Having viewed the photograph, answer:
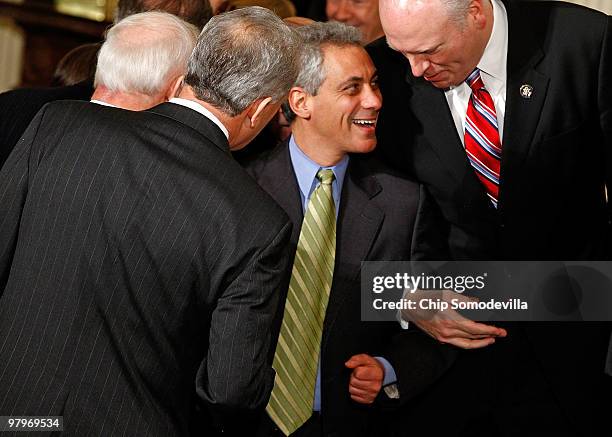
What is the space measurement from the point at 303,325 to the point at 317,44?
907 mm

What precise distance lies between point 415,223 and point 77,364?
120cm

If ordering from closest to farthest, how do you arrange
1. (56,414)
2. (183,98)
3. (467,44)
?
(56,414), (183,98), (467,44)

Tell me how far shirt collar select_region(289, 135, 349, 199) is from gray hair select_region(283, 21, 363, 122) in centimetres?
17

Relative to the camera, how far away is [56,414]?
216 centimetres

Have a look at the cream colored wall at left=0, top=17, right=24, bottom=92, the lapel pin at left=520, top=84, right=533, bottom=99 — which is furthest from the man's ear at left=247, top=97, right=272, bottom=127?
the cream colored wall at left=0, top=17, right=24, bottom=92

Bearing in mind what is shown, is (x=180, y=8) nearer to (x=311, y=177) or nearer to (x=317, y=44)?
(x=317, y=44)

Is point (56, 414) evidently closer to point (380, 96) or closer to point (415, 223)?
point (415, 223)

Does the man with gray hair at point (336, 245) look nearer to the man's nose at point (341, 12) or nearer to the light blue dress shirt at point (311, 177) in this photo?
the light blue dress shirt at point (311, 177)

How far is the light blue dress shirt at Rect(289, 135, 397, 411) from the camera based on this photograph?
2.93 metres

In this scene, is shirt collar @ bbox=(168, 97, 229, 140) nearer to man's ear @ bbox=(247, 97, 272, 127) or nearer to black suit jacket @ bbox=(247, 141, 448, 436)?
man's ear @ bbox=(247, 97, 272, 127)

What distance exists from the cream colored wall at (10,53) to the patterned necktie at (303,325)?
366 centimetres

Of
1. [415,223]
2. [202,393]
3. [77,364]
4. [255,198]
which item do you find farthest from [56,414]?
[415,223]

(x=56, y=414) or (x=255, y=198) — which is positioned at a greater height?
(x=255, y=198)

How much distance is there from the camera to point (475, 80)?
294 centimetres
